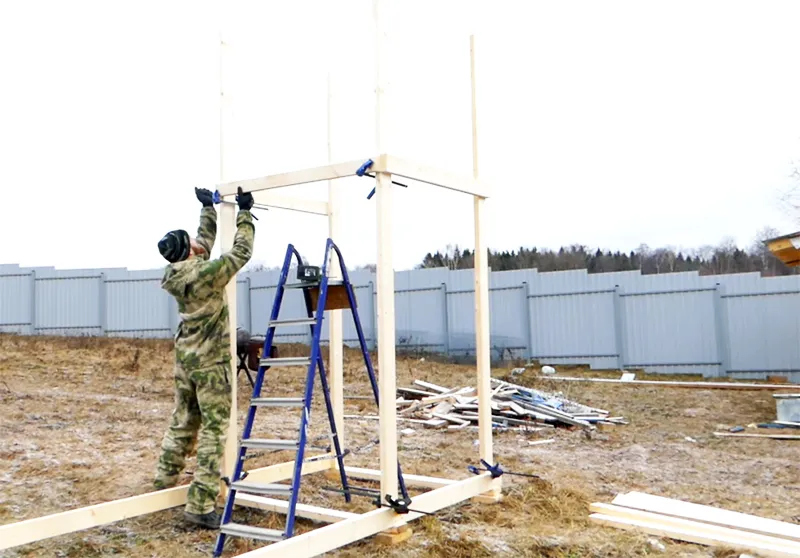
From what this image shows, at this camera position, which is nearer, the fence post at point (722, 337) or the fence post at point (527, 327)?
the fence post at point (722, 337)

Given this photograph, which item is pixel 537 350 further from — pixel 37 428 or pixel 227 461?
pixel 227 461

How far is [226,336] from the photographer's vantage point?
5332mm

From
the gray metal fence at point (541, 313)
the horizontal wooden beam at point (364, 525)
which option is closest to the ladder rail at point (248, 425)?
the horizontal wooden beam at point (364, 525)

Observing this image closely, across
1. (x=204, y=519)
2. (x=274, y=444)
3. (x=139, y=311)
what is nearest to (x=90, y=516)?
(x=204, y=519)

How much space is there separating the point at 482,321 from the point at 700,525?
221cm

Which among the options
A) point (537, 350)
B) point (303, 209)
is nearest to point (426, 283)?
point (537, 350)

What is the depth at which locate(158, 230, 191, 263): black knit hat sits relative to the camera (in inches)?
204

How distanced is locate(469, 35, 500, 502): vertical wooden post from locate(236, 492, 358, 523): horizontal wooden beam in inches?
Result: 52.3

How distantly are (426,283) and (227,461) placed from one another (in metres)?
16.3

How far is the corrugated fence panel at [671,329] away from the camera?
1798cm

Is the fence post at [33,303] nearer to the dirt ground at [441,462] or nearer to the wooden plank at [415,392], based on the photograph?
the dirt ground at [441,462]

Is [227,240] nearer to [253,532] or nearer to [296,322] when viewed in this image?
[296,322]

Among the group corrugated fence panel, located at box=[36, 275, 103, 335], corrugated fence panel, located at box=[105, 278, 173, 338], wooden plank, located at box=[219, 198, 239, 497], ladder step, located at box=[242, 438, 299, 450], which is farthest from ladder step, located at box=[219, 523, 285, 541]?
corrugated fence panel, located at box=[36, 275, 103, 335]

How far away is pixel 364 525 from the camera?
15.0 feet
